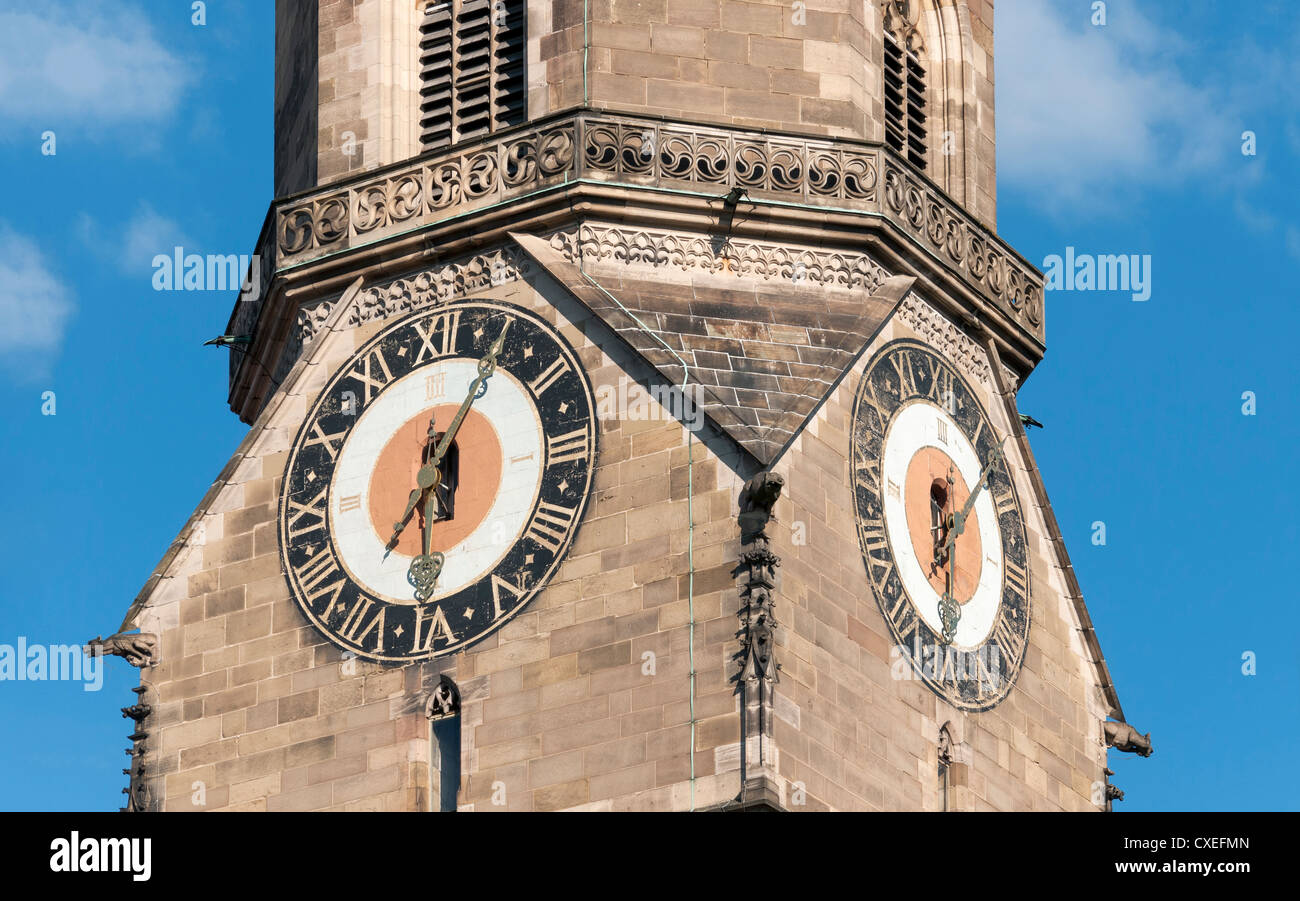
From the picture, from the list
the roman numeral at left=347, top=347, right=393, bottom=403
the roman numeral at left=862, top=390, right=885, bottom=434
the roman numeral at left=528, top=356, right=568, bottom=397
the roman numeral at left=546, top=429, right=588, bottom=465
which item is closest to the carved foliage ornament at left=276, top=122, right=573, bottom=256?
the roman numeral at left=347, top=347, right=393, bottom=403

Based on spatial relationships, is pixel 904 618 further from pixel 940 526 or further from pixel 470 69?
pixel 470 69

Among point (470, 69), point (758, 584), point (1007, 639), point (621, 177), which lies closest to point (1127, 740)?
point (1007, 639)

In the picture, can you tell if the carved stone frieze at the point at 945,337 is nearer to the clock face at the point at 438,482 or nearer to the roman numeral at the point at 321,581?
the clock face at the point at 438,482

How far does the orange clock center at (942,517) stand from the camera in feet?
146

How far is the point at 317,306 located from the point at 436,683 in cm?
442

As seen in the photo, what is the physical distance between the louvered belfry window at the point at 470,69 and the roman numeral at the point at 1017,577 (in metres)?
5.99

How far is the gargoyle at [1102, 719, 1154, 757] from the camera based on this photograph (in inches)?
1812

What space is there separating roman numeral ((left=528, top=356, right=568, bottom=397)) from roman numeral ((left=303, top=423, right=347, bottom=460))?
6.41 ft

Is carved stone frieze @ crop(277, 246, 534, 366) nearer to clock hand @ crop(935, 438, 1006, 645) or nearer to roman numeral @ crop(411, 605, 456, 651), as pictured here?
roman numeral @ crop(411, 605, 456, 651)

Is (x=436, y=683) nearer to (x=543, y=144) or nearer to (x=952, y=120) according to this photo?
(x=543, y=144)
